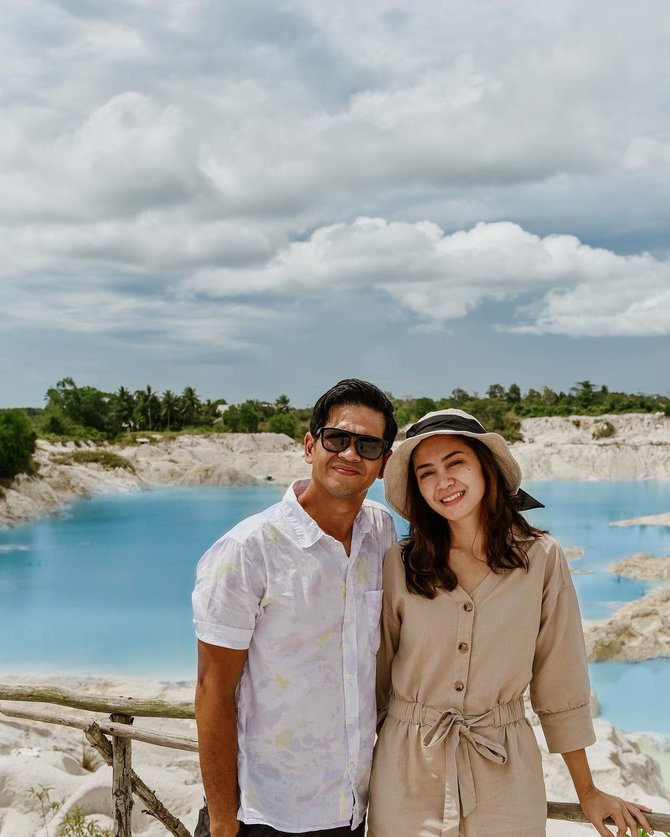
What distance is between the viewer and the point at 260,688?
167 cm

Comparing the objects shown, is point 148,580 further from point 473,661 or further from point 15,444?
point 473,661

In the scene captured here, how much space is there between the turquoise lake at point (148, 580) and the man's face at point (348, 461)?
8394 mm

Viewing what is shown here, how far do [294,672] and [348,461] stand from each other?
49 cm

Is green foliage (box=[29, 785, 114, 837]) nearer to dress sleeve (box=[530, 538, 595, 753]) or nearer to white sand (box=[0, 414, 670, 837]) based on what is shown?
white sand (box=[0, 414, 670, 837])

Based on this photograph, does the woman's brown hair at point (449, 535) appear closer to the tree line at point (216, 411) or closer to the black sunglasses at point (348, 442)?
the black sunglasses at point (348, 442)

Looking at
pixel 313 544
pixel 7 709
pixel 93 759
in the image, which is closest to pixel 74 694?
pixel 7 709

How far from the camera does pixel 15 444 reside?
79.5ft

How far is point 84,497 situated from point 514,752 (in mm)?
28401

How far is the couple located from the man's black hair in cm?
7

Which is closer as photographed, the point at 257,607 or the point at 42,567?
the point at 257,607

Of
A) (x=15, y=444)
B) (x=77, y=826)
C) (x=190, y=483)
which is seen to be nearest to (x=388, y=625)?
(x=77, y=826)

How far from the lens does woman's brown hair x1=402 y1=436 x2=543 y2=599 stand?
172 centimetres

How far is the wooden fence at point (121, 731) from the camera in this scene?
7.38 ft

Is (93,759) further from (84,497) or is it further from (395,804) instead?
(84,497)
